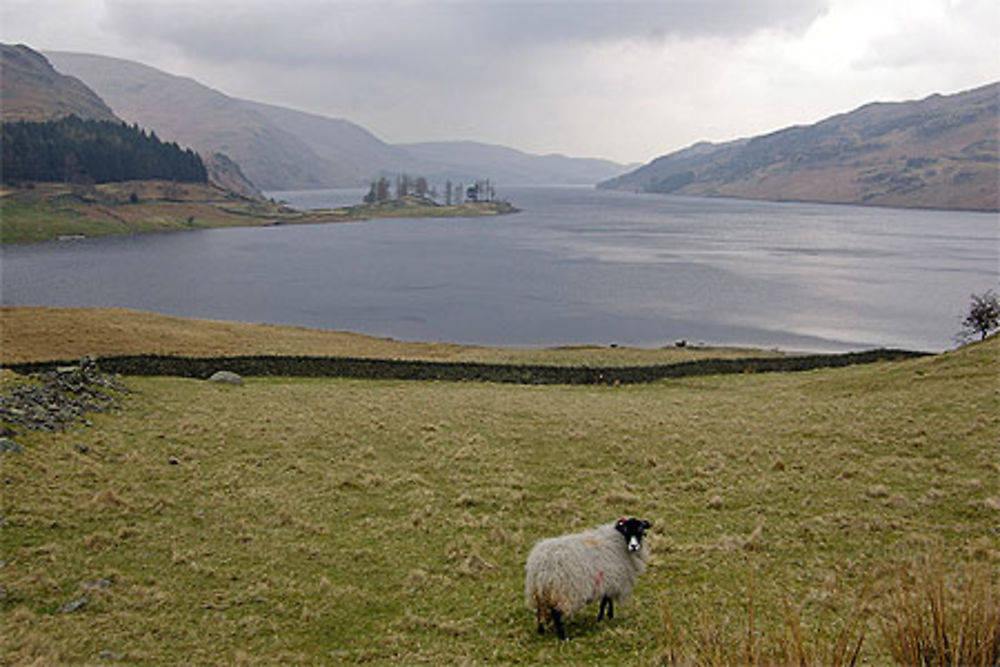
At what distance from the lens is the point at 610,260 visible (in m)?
150

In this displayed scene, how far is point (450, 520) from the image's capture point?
18438 mm

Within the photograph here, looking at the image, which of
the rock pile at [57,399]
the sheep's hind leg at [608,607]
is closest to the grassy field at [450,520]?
the sheep's hind leg at [608,607]

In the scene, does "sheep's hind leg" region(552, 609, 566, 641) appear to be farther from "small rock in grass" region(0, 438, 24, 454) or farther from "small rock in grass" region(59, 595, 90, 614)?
"small rock in grass" region(0, 438, 24, 454)

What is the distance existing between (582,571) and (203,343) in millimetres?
49748

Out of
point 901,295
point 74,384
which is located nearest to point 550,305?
point 901,295

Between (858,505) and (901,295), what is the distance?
110 metres

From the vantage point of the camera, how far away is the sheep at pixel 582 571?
37.1ft

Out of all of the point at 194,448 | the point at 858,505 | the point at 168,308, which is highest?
the point at 858,505

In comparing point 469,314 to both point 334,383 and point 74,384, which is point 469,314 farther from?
point 74,384

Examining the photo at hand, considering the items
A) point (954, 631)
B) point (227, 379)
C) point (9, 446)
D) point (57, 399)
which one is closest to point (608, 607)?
point (954, 631)

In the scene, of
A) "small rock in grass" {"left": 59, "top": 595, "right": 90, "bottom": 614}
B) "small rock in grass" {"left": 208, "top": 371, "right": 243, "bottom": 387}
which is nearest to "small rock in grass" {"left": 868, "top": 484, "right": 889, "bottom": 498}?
"small rock in grass" {"left": 59, "top": 595, "right": 90, "bottom": 614}

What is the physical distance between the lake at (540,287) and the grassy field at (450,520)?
176ft

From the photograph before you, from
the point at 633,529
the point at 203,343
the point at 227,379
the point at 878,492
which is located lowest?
the point at 203,343

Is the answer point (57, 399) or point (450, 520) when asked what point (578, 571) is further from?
point (57, 399)
